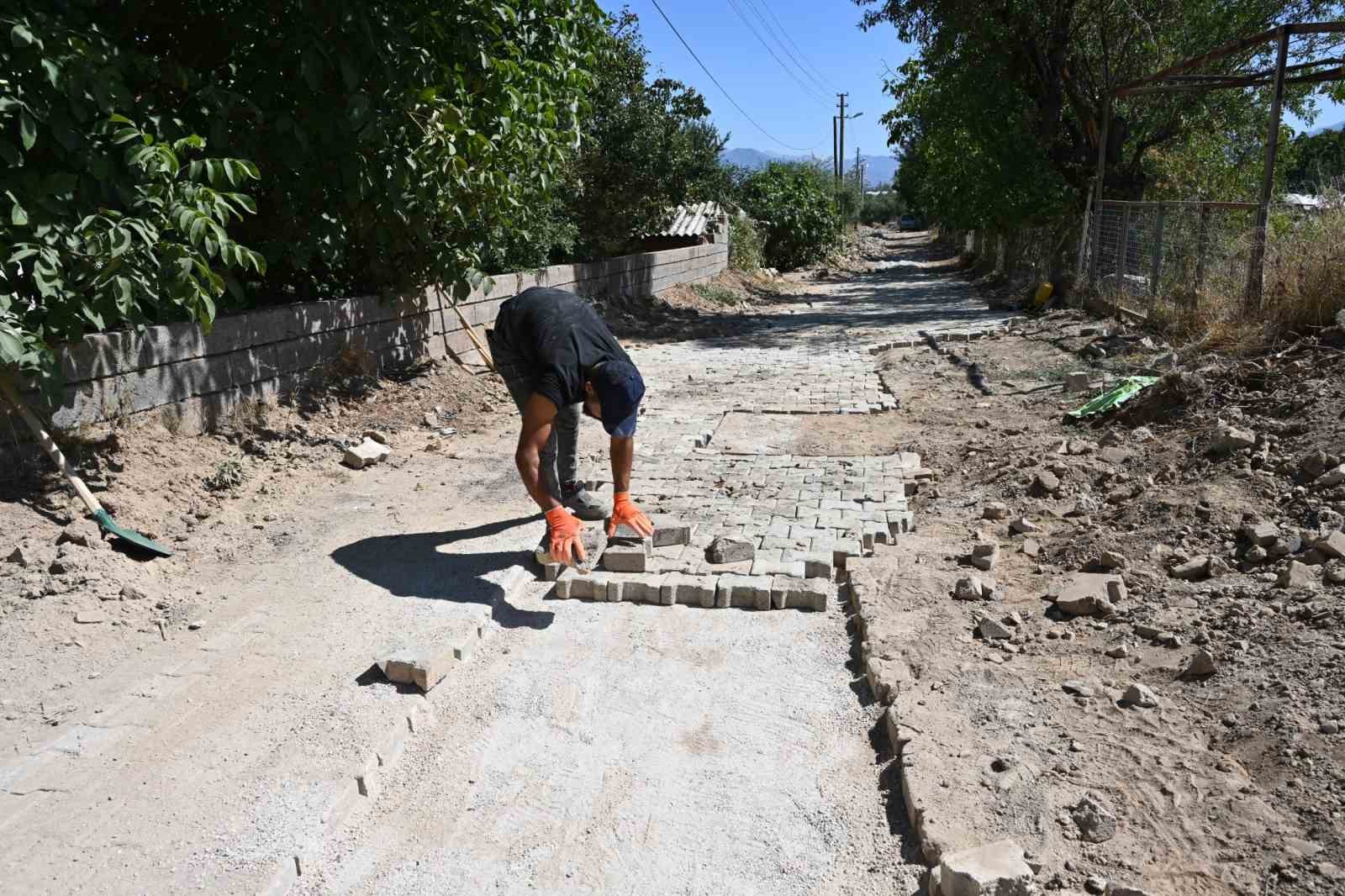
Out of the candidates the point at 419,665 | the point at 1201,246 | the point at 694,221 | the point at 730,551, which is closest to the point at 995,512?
the point at 730,551

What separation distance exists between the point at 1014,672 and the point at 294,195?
6.08 m

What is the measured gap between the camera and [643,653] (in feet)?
13.4

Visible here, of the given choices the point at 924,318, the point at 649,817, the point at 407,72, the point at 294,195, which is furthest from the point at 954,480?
the point at 924,318

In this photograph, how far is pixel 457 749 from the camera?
3.36 meters

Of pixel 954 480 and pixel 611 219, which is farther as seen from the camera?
pixel 611 219

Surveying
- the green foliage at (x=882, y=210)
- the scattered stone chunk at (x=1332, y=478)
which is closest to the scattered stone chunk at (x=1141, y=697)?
the scattered stone chunk at (x=1332, y=478)

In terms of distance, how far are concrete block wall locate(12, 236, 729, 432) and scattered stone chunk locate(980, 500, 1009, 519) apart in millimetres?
4954

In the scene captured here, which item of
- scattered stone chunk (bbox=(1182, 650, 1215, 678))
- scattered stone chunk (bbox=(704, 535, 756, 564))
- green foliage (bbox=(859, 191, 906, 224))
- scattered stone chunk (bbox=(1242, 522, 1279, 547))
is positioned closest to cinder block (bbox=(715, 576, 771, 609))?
scattered stone chunk (bbox=(704, 535, 756, 564))

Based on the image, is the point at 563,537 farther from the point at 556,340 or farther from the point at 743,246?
the point at 743,246

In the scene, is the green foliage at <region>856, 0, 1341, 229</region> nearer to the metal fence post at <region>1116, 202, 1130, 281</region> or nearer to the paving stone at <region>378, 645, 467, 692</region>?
the metal fence post at <region>1116, 202, 1130, 281</region>

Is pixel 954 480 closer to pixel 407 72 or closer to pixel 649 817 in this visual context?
pixel 649 817

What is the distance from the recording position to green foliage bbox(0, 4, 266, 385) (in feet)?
14.9

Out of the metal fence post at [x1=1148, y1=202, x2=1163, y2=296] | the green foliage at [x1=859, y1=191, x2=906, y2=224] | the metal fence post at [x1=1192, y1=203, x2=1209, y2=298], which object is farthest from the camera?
the green foliage at [x1=859, y1=191, x2=906, y2=224]

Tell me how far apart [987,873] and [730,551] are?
101 inches
